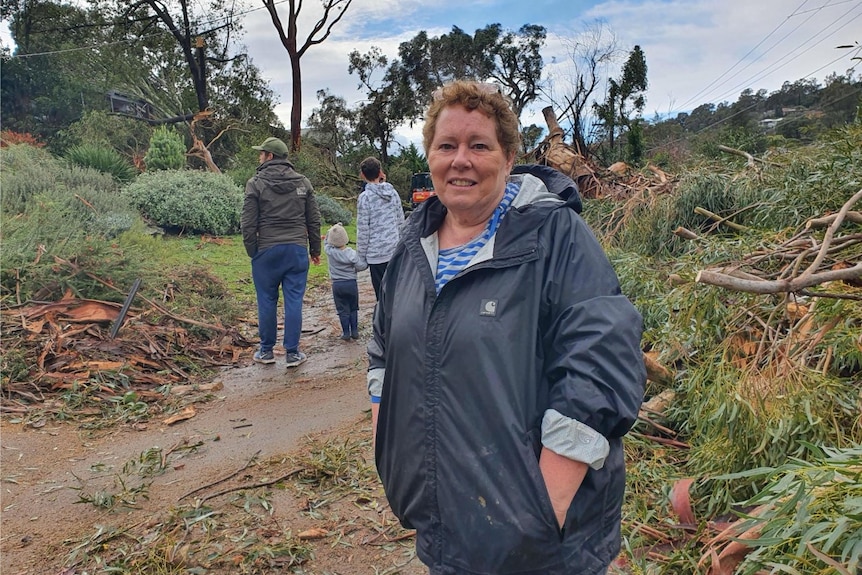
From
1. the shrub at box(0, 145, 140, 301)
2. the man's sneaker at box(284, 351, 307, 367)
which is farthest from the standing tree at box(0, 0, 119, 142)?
the man's sneaker at box(284, 351, 307, 367)

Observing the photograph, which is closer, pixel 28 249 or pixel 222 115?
pixel 28 249

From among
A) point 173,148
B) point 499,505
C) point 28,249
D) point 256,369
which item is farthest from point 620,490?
point 173,148

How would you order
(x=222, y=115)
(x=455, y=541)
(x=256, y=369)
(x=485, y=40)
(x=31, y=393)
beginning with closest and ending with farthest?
(x=455, y=541)
(x=31, y=393)
(x=256, y=369)
(x=222, y=115)
(x=485, y=40)

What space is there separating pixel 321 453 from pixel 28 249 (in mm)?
4711

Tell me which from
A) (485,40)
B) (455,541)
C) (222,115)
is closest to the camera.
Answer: (455,541)

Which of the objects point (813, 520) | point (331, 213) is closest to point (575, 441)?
point (813, 520)

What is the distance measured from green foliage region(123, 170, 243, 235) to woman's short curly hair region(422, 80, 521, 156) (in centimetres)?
1253

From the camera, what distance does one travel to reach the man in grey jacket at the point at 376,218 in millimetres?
6262

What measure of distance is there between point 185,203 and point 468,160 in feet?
42.2

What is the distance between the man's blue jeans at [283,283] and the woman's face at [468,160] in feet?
13.9

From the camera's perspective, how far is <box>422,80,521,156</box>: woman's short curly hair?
1.66 m

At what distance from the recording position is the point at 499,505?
1430mm

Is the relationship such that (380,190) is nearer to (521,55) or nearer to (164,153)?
(164,153)

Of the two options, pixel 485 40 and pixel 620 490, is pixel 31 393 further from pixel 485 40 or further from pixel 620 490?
pixel 485 40
